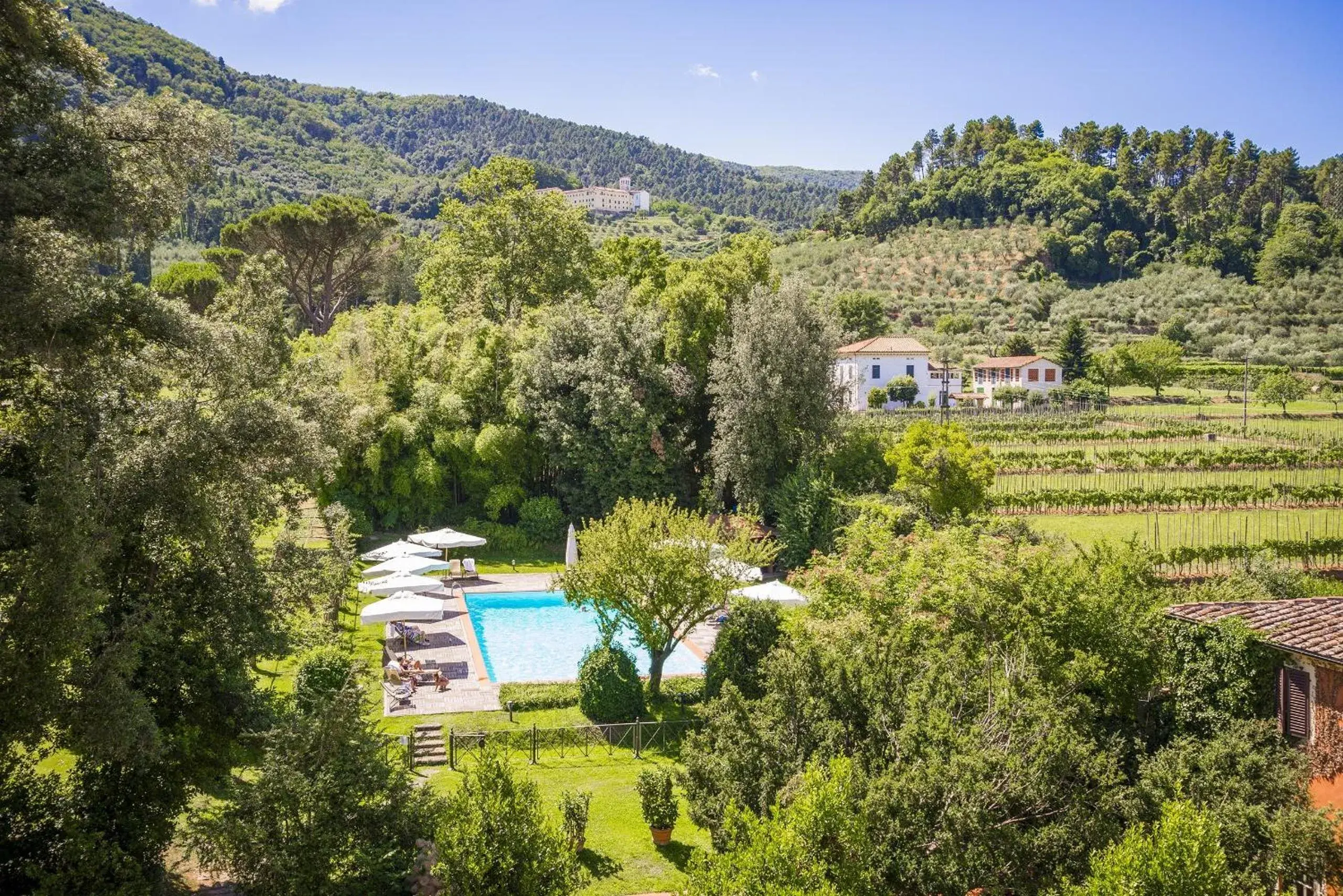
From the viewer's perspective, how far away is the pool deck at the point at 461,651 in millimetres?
18453

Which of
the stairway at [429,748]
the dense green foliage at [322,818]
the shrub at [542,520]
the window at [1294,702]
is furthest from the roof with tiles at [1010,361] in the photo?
the dense green foliage at [322,818]

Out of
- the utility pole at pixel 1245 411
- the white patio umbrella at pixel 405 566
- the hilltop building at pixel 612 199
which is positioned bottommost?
the white patio umbrella at pixel 405 566

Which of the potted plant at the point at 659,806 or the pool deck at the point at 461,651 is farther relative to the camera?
the pool deck at the point at 461,651

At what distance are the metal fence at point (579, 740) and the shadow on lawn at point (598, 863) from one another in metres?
3.25

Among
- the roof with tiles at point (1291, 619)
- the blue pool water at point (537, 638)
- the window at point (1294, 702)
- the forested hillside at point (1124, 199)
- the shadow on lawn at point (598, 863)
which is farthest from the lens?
the forested hillside at point (1124, 199)

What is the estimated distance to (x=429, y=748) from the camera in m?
16.3

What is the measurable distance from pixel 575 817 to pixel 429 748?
4573 mm

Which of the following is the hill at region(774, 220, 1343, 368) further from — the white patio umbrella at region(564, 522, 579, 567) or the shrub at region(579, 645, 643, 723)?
the shrub at region(579, 645, 643, 723)

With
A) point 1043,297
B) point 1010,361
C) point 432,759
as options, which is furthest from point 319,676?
point 1043,297

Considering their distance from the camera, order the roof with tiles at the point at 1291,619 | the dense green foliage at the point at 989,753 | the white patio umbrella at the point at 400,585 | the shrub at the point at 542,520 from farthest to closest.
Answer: the shrub at the point at 542,520, the white patio umbrella at the point at 400,585, the roof with tiles at the point at 1291,619, the dense green foliage at the point at 989,753

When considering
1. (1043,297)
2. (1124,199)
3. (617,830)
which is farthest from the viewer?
(1124,199)

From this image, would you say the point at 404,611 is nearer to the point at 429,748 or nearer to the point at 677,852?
the point at 429,748

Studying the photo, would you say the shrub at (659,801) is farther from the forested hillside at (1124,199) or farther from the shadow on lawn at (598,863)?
the forested hillside at (1124,199)

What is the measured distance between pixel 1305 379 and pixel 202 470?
63243 millimetres
